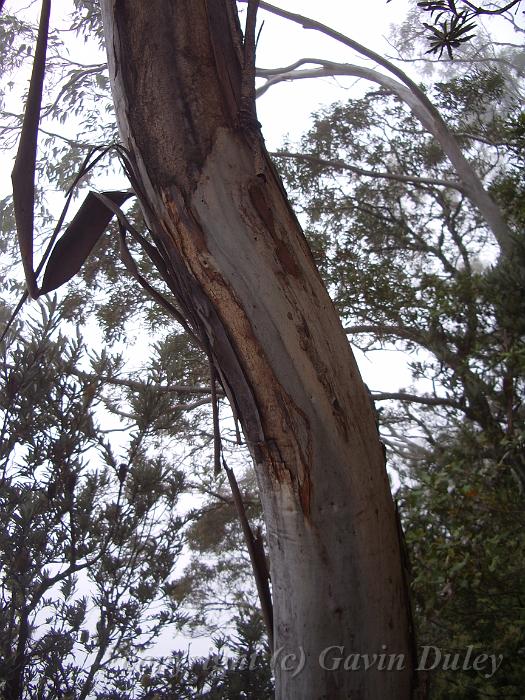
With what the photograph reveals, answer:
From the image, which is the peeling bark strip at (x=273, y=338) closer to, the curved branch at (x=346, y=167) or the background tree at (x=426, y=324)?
the background tree at (x=426, y=324)

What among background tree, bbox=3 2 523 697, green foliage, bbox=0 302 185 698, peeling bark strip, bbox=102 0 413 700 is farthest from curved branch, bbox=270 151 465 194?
peeling bark strip, bbox=102 0 413 700

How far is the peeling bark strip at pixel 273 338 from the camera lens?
2.59ft

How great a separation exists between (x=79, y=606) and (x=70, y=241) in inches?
49.1

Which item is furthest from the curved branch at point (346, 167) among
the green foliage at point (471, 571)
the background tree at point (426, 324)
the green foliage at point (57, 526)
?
the green foliage at point (57, 526)

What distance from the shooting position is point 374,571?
0.80 m

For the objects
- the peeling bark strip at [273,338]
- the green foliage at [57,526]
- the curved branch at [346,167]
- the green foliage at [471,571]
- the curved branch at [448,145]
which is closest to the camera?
the peeling bark strip at [273,338]

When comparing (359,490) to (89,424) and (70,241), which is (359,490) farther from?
(89,424)

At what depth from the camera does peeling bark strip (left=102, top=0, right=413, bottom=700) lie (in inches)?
31.1

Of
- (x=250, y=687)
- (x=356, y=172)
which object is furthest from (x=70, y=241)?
(x=356, y=172)

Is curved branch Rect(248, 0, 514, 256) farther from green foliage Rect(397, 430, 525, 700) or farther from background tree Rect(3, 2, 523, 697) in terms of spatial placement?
green foliage Rect(397, 430, 525, 700)

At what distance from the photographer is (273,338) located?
2.71ft

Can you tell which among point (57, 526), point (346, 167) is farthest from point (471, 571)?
point (346, 167)

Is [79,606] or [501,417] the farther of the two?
[501,417]

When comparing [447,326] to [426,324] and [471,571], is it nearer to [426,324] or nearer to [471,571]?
[426,324]
